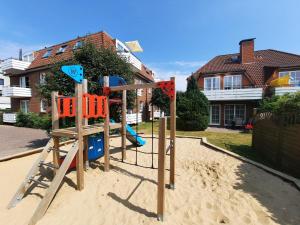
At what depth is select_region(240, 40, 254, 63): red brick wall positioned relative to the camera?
19938 mm

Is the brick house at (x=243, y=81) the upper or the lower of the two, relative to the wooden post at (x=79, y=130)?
upper

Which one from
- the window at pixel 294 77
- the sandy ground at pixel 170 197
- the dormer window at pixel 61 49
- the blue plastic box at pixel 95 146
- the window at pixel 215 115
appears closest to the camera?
the sandy ground at pixel 170 197

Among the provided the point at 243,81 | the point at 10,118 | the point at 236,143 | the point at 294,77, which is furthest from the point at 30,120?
the point at 294,77

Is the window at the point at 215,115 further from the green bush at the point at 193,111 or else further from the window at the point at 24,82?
the window at the point at 24,82

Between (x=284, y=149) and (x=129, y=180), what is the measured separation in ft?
15.2

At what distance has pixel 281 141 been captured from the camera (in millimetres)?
5520

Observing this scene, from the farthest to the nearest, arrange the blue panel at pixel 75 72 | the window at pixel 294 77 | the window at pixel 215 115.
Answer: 1. the window at pixel 215 115
2. the window at pixel 294 77
3. the blue panel at pixel 75 72

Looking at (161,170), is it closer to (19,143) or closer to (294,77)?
(19,143)

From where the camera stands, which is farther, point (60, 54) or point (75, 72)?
point (60, 54)

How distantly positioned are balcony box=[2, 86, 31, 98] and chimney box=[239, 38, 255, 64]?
23.9 meters

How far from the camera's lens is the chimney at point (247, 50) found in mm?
19938

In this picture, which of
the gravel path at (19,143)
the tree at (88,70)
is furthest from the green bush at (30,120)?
the tree at (88,70)

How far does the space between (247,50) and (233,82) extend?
436 cm

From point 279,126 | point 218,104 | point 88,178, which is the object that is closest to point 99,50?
point 88,178
